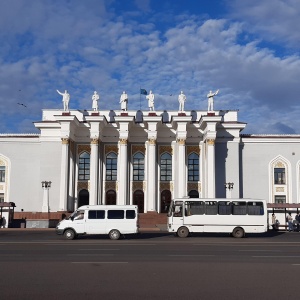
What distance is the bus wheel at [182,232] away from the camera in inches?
1135

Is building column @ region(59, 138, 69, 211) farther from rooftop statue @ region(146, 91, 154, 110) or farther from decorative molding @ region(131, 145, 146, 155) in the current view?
rooftop statue @ region(146, 91, 154, 110)

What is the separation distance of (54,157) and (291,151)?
81.9 feet

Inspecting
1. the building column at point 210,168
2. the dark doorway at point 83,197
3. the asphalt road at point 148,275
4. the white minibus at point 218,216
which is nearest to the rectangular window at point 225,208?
the white minibus at point 218,216

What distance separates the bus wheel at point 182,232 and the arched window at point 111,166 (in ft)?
68.8

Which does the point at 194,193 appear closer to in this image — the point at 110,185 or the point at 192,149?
the point at 192,149

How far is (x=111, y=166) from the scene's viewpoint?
49.3 m

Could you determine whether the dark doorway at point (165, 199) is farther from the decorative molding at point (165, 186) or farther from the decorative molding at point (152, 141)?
the decorative molding at point (152, 141)

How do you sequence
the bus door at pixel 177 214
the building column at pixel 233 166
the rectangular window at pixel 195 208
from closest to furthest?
the bus door at pixel 177 214, the rectangular window at pixel 195 208, the building column at pixel 233 166

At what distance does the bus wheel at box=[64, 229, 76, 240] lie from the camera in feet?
86.1

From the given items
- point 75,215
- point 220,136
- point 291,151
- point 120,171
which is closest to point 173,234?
Answer: point 75,215

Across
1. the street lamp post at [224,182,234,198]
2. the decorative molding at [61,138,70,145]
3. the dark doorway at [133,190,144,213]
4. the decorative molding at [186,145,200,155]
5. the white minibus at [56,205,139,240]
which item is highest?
the decorative molding at [61,138,70,145]

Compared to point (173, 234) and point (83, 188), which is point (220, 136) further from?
point (173, 234)

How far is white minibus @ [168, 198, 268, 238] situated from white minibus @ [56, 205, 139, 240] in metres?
3.31

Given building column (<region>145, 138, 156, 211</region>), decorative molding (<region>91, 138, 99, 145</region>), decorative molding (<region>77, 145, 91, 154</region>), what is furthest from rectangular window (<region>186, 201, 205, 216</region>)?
decorative molding (<region>77, 145, 91, 154</region>)
